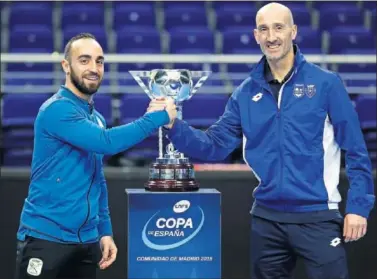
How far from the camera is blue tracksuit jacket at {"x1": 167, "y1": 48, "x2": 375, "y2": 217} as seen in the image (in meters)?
3.18

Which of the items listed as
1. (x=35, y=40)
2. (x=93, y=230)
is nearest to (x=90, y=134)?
(x=93, y=230)

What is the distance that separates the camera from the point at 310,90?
10.6ft

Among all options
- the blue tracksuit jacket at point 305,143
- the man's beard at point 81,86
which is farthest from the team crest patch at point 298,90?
the man's beard at point 81,86

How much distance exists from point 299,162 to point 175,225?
1.84 feet

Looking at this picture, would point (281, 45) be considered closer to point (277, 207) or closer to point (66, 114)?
Result: point (277, 207)

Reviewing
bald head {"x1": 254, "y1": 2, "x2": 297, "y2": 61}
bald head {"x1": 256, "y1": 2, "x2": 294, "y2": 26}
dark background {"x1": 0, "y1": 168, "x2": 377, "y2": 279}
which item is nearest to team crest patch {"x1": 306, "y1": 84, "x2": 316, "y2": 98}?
bald head {"x1": 254, "y1": 2, "x2": 297, "y2": 61}

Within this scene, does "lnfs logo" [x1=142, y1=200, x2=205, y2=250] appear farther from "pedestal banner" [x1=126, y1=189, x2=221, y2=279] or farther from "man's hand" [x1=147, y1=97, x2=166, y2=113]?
"man's hand" [x1=147, y1=97, x2=166, y2=113]

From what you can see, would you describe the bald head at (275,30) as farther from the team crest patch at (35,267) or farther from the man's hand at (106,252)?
the team crest patch at (35,267)

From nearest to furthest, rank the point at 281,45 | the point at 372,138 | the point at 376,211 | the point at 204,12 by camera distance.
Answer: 1. the point at 281,45
2. the point at 376,211
3. the point at 372,138
4. the point at 204,12

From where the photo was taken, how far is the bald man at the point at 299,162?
10.4 feet

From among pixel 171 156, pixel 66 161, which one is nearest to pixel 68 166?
pixel 66 161

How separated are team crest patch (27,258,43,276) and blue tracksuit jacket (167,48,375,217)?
737 mm

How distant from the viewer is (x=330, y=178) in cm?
325

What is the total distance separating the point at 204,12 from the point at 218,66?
36.1 inches
